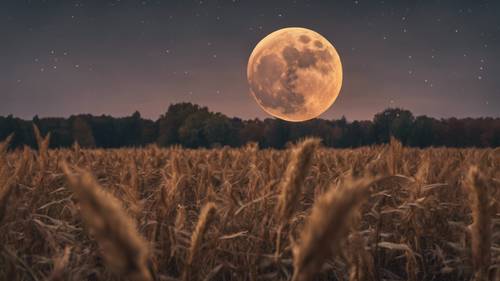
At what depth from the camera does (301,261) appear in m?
0.84

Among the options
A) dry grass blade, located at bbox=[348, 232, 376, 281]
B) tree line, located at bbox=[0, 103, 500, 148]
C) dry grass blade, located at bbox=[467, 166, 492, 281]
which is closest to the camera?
dry grass blade, located at bbox=[467, 166, 492, 281]

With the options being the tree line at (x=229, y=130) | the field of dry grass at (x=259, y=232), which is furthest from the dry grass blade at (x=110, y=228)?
the tree line at (x=229, y=130)

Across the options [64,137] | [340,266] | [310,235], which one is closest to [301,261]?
[310,235]

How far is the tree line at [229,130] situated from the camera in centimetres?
7238

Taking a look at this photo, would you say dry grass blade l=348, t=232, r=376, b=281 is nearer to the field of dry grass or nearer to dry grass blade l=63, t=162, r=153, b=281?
the field of dry grass

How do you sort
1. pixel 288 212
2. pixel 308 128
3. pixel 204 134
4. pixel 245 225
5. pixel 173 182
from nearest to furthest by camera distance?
pixel 288 212 < pixel 173 182 < pixel 245 225 < pixel 204 134 < pixel 308 128

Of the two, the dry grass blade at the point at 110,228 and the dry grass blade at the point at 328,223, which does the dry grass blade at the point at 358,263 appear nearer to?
the dry grass blade at the point at 328,223

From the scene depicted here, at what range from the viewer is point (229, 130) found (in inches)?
2872

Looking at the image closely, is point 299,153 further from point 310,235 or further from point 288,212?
point 310,235

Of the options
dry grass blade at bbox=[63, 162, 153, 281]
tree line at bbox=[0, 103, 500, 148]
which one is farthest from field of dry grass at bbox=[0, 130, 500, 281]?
tree line at bbox=[0, 103, 500, 148]

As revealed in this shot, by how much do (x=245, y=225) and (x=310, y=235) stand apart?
224 centimetres

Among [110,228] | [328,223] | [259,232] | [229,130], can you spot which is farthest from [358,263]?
[229,130]

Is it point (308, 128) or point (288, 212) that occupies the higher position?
point (308, 128)

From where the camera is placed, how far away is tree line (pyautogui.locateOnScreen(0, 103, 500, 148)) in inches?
2849
